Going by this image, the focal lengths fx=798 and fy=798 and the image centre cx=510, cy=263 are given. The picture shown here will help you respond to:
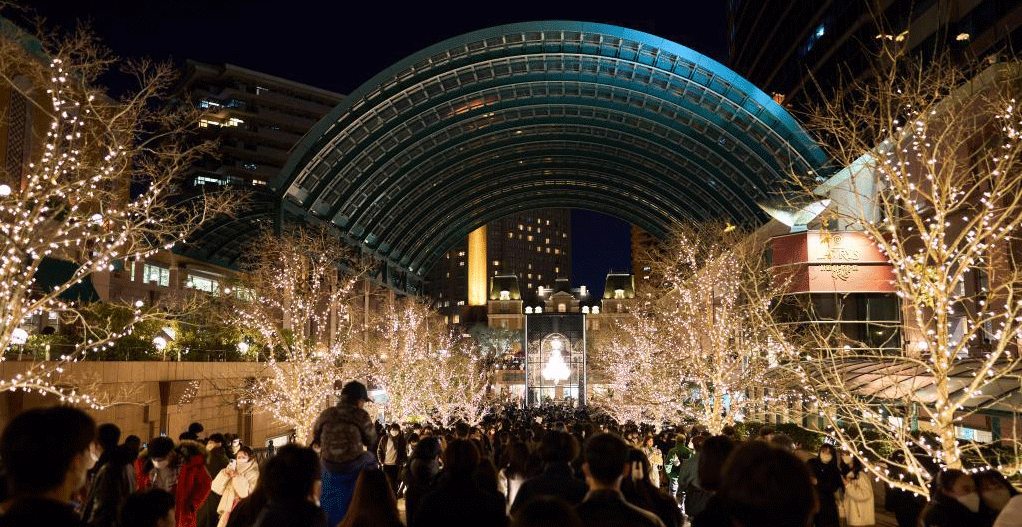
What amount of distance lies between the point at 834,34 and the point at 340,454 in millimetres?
43442

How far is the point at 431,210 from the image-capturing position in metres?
58.5

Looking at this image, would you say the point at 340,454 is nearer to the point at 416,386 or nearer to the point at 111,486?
the point at 111,486

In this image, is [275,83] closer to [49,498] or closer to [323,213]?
[323,213]

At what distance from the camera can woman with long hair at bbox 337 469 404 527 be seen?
4.71 meters

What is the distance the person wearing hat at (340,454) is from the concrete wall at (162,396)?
9196 mm

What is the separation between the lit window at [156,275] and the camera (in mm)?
48781

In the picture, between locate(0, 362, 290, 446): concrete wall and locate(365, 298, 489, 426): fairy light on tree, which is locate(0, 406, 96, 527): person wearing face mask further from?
locate(365, 298, 489, 426): fairy light on tree

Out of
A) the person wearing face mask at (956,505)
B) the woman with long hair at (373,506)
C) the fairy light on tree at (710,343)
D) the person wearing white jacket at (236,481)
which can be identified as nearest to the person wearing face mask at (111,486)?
the person wearing white jacket at (236,481)

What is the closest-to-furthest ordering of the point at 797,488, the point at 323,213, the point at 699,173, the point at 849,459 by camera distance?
1. the point at 797,488
2. the point at 849,459
3. the point at 323,213
4. the point at 699,173

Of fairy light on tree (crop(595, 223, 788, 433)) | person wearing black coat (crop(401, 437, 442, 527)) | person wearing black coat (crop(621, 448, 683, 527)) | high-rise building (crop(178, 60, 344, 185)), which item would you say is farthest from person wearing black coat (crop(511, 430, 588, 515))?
high-rise building (crop(178, 60, 344, 185))

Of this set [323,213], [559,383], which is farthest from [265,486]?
[559,383]

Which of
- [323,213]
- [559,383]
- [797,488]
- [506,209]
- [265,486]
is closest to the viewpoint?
[797,488]

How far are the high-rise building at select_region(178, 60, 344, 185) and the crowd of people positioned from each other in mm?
73398

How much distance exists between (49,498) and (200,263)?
181ft
